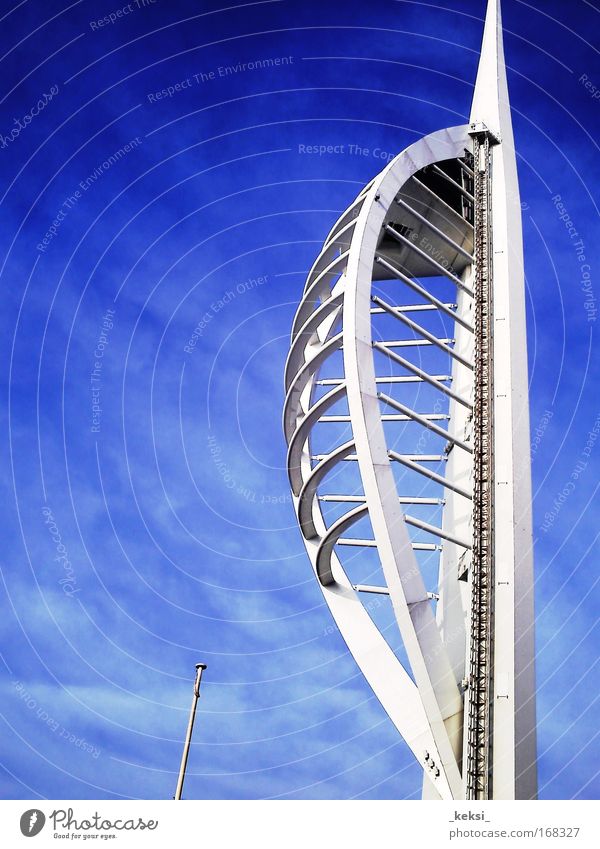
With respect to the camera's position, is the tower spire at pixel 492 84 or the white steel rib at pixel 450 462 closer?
the white steel rib at pixel 450 462

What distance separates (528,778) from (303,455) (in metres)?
10.7

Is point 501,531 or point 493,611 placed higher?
point 501,531

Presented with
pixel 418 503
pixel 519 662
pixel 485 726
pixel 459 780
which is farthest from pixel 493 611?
pixel 418 503

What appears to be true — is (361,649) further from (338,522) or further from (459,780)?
(459,780)

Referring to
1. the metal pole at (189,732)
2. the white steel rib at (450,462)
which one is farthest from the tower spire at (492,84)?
the metal pole at (189,732)

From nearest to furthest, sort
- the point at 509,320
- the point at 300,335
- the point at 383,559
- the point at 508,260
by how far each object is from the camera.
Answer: the point at 383,559
the point at 509,320
the point at 508,260
the point at 300,335

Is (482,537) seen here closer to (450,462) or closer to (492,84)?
(450,462)

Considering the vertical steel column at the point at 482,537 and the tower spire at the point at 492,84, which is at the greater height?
the tower spire at the point at 492,84

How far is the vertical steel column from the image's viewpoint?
1551 cm

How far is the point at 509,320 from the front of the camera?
20.9 m

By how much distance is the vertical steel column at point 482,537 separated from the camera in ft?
50.9

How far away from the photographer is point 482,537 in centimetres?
Result: 1759

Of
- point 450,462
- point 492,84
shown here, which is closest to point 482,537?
point 450,462

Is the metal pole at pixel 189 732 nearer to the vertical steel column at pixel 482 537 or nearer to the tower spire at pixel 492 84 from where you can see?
the vertical steel column at pixel 482 537
